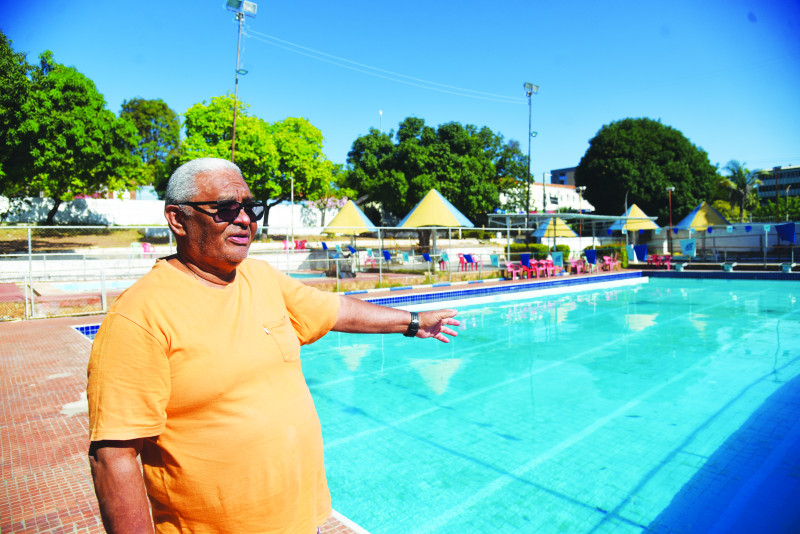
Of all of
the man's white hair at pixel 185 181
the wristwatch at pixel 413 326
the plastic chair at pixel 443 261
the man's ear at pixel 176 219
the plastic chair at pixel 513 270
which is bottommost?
the plastic chair at pixel 513 270

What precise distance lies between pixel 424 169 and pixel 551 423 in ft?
86.2

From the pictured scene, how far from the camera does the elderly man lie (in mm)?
1024

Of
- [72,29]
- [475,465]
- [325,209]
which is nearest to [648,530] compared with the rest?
[475,465]

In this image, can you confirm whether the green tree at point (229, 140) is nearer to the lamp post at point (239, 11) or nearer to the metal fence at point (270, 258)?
the metal fence at point (270, 258)

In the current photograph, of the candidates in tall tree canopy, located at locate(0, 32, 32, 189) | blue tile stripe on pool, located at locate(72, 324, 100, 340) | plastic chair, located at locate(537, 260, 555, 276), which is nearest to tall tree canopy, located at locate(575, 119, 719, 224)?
plastic chair, located at locate(537, 260, 555, 276)

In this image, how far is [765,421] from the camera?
4918 millimetres

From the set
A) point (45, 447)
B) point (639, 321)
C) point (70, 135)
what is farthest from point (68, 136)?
point (639, 321)

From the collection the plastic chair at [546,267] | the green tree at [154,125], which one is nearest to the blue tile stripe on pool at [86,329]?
the plastic chair at [546,267]

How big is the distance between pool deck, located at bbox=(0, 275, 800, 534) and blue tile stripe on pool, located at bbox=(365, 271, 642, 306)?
700 cm

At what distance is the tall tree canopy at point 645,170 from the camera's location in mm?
36781

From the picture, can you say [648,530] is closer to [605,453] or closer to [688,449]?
[605,453]

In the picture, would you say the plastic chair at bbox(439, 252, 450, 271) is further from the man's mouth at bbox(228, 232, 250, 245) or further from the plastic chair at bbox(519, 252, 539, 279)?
the man's mouth at bbox(228, 232, 250, 245)

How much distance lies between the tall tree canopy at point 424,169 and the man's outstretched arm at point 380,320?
27.8 meters

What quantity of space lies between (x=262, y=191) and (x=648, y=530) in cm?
2940
